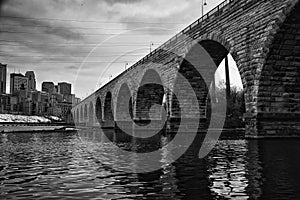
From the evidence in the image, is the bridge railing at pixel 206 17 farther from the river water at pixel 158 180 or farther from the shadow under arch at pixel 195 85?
the river water at pixel 158 180

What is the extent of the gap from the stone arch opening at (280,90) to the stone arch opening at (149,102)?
30.9m

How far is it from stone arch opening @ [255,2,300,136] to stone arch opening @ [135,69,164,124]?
30.9 meters

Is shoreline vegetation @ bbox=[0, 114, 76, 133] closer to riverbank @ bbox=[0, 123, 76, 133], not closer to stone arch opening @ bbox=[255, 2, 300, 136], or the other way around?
riverbank @ bbox=[0, 123, 76, 133]

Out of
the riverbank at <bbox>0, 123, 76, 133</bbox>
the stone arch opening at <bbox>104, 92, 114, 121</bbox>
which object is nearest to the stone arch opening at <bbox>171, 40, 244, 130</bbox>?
the riverbank at <bbox>0, 123, 76, 133</bbox>

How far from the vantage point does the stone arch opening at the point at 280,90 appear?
2228 centimetres

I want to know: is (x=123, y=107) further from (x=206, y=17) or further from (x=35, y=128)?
(x=206, y=17)

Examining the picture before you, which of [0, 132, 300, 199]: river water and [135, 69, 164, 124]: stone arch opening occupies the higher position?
[135, 69, 164, 124]: stone arch opening

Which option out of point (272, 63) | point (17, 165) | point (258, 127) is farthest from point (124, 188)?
point (272, 63)

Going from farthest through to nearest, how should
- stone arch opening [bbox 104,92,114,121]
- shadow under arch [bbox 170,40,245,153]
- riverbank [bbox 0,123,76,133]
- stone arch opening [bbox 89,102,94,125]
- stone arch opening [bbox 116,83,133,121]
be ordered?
stone arch opening [bbox 89,102,94,125] → stone arch opening [bbox 104,92,114,121] → stone arch opening [bbox 116,83,133,121] → riverbank [bbox 0,123,76,133] → shadow under arch [bbox 170,40,245,153]

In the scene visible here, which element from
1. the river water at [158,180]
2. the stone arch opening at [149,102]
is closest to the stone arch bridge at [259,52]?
the river water at [158,180]

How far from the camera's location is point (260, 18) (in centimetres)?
2294

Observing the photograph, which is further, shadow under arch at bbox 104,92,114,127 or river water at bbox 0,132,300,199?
shadow under arch at bbox 104,92,114,127

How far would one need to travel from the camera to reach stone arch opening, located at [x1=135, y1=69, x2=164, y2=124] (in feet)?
179

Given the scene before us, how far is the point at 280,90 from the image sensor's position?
23.2m
